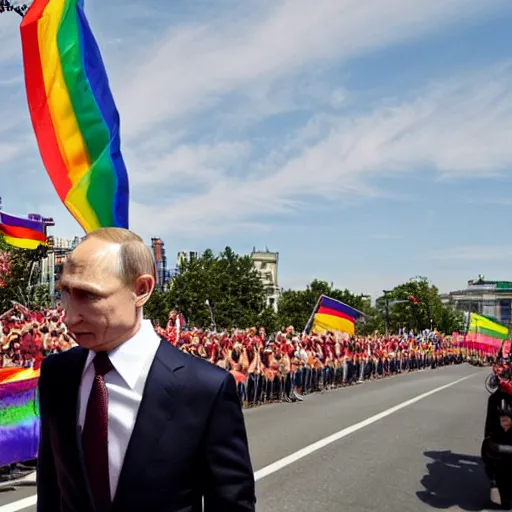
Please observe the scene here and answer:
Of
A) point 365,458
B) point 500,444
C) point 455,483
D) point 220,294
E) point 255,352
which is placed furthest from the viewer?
point 220,294

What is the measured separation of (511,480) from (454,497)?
91cm

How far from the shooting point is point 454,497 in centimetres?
801

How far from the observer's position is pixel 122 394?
7.47ft

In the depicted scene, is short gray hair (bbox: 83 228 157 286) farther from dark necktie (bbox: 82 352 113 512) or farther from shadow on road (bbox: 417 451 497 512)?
shadow on road (bbox: 417 451 497 512)

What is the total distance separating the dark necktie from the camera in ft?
7.42

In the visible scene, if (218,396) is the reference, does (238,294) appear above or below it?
above

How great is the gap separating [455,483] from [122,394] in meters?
7.33

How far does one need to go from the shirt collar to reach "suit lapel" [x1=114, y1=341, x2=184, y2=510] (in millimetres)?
38

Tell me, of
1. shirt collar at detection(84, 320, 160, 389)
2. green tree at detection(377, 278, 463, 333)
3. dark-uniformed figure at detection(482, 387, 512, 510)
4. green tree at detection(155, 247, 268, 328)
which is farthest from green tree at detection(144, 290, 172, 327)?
shirt collar at detection(84, 320, 160, 389)

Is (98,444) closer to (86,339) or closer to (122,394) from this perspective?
(122,394)

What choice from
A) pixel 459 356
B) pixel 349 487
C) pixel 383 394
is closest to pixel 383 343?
pixel 383 394

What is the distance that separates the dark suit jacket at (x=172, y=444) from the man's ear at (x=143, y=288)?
161 mm

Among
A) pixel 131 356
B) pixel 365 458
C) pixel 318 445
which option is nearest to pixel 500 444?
pixel 365 458

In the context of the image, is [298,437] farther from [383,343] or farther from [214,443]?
[383,343]
